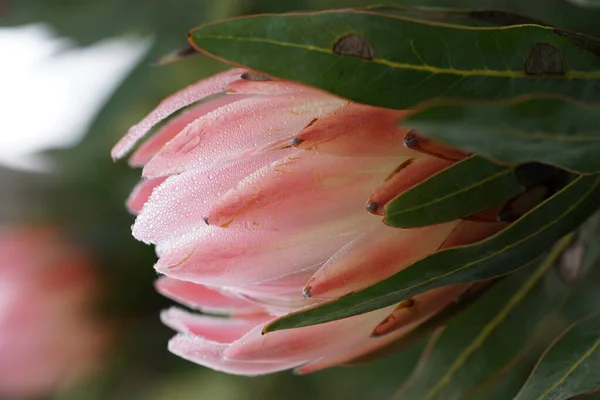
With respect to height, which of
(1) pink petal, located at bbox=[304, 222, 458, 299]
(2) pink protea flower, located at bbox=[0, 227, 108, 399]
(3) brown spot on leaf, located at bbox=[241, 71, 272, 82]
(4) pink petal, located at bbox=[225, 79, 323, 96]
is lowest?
(2) pink protea flower, located at bbox=[0, 227, 108, 399]

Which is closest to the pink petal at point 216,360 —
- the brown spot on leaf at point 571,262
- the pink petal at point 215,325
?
the pink petal at point 215,325

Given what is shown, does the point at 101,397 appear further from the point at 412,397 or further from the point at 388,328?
the point at 388,328

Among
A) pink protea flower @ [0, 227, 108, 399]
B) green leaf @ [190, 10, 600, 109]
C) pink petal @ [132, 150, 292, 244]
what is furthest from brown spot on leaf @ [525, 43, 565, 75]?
pink protea flower @ [0, 227, 108, 399]

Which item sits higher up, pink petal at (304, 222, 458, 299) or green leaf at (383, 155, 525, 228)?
green leaf at (383, 155, 525, 228)

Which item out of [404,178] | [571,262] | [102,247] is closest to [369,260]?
[404,178]

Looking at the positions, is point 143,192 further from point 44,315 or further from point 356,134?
point 44,315

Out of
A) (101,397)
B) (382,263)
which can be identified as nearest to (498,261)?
(382,263)

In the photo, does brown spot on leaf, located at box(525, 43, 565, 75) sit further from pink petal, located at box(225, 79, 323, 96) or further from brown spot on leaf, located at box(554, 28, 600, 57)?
pink petal, located at box(225, 79, 323, 96)
